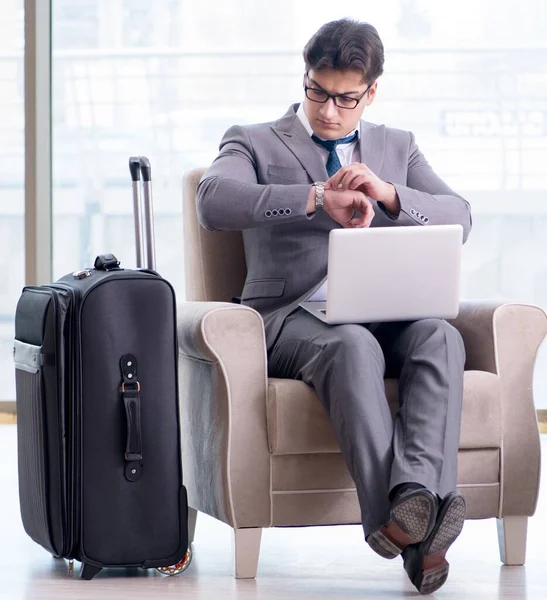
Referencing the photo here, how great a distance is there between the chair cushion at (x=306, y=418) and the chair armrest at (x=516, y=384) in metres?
0.09

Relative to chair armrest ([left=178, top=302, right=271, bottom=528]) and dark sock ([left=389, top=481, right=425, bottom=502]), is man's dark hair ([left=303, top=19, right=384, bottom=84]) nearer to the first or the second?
chair armrest ([left=178, top=302, right=271, bottom=528])

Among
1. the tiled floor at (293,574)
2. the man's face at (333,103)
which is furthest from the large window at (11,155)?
the man's face at (333,103)

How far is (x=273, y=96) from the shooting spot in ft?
14.3

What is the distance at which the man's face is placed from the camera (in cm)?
221

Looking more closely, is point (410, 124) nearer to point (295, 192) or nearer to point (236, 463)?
point (295, 192)

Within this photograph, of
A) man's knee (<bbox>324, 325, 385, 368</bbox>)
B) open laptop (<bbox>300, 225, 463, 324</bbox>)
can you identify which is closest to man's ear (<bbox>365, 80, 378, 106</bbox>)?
open laptop (<bbox>300, 225, 463, 324</bbox>)

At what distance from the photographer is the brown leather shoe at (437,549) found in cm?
176

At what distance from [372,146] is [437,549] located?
0.96 metres

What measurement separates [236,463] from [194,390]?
25 cm

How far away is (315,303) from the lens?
2.18 m

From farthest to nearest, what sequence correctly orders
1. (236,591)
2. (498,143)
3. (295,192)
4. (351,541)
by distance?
(498,143) < (351,541) < (295,192) < (236,591)

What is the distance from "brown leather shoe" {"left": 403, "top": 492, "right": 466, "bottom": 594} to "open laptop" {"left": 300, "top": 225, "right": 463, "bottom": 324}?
1.28 feet

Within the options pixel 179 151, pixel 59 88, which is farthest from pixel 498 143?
pixel 59 88

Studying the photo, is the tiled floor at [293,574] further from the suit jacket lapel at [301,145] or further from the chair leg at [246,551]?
the suit jacket lapel at [301,145]
